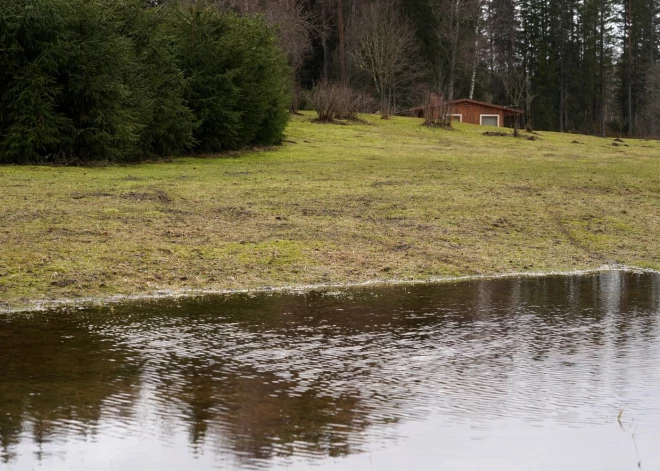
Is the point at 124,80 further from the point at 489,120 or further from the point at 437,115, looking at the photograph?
the point at 489,120

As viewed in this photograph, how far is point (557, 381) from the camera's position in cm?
616

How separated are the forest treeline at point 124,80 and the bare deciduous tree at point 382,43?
31491mm

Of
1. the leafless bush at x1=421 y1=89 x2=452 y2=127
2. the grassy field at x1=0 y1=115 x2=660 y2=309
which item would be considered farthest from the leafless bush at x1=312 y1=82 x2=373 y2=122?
the grassy field at x1=0 y1=115 x2=660 y2=309

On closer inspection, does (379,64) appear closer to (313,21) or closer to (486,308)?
(313,21)

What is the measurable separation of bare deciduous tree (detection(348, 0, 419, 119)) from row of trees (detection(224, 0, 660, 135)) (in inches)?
4.3

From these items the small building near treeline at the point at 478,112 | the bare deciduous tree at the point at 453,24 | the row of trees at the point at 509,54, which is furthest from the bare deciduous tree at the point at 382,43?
the small building near treeline at the point at 478,112

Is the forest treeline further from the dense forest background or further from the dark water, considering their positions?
the dark water

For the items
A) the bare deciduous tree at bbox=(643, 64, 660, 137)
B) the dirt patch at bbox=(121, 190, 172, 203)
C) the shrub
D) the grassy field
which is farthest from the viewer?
the bare deciduous tree at bbox=(643, 64, 660, 137)

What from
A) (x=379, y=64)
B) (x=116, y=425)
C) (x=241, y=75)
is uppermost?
(x=379, y=64)

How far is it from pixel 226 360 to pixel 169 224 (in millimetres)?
7151

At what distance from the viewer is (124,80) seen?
2209cm

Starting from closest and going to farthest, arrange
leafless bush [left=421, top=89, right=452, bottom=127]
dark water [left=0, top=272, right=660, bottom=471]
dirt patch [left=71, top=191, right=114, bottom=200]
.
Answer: dark water [left=0, top=272, right=660, bottom=471]
dirt patch [left=71, top=191, right=114, bottom=200]
leafless bush [left=421, top=89, right=452, bottom=127]

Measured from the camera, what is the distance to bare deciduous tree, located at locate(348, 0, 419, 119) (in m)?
59.4

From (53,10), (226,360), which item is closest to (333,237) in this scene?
(226,360)
